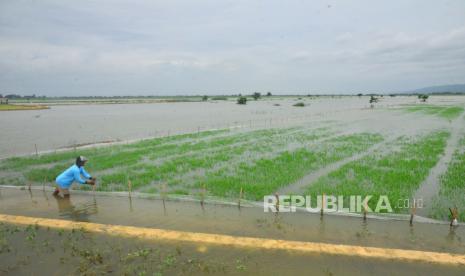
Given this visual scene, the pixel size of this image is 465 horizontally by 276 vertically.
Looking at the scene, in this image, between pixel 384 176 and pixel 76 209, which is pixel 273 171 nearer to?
pixel 384 176

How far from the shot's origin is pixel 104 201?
10.2 metres

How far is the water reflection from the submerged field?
184 centimetres

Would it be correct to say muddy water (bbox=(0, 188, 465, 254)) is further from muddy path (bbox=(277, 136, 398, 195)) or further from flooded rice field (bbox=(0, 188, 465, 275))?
muddy path (bbox=(277, 136, 398, 195))

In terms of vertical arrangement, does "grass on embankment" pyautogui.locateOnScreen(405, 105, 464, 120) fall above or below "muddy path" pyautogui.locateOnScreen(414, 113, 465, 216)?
above

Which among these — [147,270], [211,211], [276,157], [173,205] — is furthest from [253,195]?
[276,157]

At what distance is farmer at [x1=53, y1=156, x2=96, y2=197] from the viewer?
32.5 feet

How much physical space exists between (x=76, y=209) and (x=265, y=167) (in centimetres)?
889

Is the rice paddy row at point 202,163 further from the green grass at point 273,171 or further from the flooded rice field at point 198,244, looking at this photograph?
the flooded rice field at point 198,244

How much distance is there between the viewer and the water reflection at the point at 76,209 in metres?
8.80

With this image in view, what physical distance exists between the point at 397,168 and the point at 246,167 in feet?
24.2

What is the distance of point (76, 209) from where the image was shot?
9367mm

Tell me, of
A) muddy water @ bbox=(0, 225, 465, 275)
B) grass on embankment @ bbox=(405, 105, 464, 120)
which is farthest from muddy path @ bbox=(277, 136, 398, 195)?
grass on embankment @ bbox=(405, 105, 464, 120)

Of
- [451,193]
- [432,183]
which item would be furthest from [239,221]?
[432,183]

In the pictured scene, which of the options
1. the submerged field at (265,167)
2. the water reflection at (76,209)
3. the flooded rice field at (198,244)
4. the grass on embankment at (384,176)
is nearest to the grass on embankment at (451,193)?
the submerged field at (265,167)
